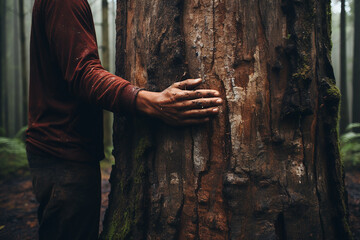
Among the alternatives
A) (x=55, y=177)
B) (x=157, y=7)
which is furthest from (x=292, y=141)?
(x=55, y=177)

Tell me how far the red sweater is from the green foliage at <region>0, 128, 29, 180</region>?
23.0ft

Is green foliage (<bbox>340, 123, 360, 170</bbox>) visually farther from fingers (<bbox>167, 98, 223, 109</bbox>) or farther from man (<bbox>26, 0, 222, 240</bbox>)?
man (<bbox>26, 0, 222, 240</bbox>)

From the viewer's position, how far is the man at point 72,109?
1.51 metres

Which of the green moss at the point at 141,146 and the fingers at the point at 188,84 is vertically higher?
the fingers at the point at 188,84

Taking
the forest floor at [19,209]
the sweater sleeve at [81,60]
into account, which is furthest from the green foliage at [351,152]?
the sweater sleeve at [81,60]

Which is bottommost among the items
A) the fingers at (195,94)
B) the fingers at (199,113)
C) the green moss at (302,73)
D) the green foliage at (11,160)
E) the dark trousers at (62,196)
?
the green foliage at (11,160)

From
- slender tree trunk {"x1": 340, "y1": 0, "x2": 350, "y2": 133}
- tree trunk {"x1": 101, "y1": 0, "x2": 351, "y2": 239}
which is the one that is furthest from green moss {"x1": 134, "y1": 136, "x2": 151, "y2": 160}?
slender tree trunk {"x1": 340, "y1": 0, "x2": 350, "y2": 133}

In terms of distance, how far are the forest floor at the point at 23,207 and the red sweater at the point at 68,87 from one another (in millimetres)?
2587

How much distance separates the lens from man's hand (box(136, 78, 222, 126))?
56.9 inches

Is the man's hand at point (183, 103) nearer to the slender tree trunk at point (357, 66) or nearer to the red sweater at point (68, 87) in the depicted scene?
the red sweater at point (68, 87)

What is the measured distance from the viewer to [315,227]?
1.54 m

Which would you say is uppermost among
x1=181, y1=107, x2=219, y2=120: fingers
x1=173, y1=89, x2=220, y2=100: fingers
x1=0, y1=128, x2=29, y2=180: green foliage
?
x1=173, y1=89, x2=220, y2=100: fingers

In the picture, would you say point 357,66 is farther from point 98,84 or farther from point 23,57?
point 23,57

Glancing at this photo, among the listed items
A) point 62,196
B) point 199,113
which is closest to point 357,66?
point 199,113
